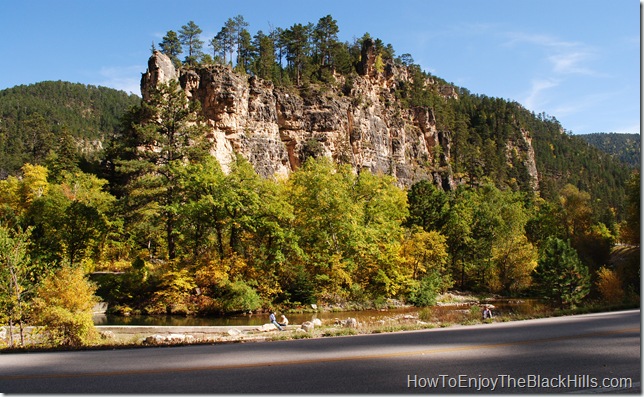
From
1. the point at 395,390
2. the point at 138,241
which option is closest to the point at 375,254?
the point at 138,241

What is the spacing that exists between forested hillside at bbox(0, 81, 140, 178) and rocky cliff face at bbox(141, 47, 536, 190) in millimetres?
16544

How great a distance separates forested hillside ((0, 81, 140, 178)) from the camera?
7675 cm

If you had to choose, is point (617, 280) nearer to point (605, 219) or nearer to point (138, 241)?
point (138, 241)

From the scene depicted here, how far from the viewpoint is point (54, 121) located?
142625 millimetres

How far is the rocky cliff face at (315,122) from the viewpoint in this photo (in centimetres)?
5969

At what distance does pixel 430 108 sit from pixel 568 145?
3728 inches

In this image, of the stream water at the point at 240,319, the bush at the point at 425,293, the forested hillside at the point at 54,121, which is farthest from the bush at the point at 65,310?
the forested hillside at the point at 54,121

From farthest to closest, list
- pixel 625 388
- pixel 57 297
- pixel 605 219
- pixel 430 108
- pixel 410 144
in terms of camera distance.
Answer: pixel 430 108, pixel 410 144, pixel 605 219, pixel 57 297, pixel 625 388

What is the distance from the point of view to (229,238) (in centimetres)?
3069

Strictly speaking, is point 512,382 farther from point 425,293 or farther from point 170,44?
point 170,44

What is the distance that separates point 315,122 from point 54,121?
111 metres

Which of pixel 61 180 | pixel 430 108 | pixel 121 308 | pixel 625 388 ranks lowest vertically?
pixel 121 308

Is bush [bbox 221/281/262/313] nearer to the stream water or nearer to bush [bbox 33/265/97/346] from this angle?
the stream water

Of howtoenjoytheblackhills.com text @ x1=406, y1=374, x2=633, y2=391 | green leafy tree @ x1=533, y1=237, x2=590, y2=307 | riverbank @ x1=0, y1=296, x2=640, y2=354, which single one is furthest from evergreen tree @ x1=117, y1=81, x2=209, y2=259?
green leafy tree @ x1=533, y1=237, x2=590, y2=307
